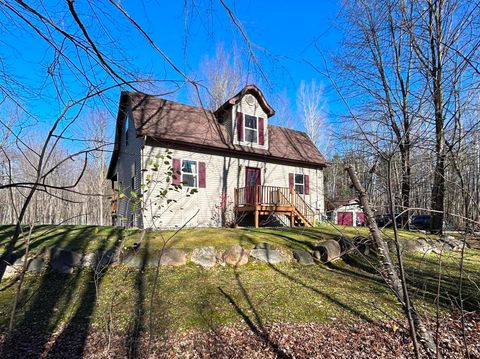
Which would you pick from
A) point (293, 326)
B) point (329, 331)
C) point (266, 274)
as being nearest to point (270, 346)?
point (293, 326)

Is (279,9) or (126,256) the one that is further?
(126,256)

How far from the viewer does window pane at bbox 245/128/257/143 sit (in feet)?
46.4

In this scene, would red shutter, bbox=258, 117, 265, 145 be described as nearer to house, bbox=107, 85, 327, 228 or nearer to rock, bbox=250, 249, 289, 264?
house, bbox=107, 85, 327, 228

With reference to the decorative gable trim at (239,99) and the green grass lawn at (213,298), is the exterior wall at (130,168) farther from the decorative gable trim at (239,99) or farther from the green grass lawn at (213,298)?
the green grass lawn at (213,298)

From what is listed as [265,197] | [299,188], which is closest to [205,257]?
[265,197]

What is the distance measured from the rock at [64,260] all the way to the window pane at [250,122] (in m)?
9.60

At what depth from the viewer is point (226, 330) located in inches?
165

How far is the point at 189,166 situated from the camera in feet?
40.8

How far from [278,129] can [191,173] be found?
243 inches

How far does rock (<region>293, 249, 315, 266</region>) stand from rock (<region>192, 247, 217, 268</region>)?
6.38 feet

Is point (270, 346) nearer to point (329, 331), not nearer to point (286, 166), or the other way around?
point (329, 331)

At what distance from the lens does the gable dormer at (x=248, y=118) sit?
45.2 ft

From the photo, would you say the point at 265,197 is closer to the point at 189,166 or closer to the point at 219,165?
the point at 219,165

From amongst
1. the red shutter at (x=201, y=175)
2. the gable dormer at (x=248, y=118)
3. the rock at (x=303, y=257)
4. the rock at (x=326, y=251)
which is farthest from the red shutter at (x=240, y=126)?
the rock at (x=303, y=257)
